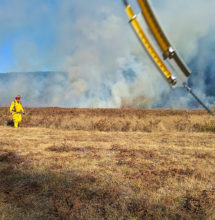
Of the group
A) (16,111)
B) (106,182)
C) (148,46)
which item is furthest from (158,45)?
(16,111)

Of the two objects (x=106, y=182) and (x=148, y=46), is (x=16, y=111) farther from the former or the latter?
(x=148, y=46)

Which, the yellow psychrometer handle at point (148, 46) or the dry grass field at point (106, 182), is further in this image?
the dry grass field at point (106, 182)

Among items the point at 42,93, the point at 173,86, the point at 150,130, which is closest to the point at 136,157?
the point at 173,86

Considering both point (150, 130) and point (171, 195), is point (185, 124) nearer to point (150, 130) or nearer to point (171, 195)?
point (150, 130)

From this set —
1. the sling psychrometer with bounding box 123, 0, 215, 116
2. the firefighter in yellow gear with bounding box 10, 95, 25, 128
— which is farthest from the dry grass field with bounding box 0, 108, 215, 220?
the firefighter in yellow gear with bounding box 10, 95, 25, 128

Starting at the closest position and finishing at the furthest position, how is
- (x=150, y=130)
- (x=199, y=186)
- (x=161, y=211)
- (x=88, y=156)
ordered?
(x=161, y=211) < (x=199, y=186) < (x=88, y=156) < (x=150, y=130)

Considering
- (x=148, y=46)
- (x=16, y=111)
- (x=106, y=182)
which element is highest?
(x=16, y=111)

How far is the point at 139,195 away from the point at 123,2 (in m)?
4.39

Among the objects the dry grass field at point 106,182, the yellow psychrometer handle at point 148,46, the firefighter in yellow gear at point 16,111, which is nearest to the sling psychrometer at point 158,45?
the yellow psychrometer handle at point 148,46

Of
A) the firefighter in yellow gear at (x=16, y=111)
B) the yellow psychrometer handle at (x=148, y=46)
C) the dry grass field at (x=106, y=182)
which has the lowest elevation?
the dry grass field at (x=106, y=182)

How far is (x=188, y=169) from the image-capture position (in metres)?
7.18

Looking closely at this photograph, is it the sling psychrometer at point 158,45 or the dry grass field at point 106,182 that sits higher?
the sling psychrometer at point 158,45

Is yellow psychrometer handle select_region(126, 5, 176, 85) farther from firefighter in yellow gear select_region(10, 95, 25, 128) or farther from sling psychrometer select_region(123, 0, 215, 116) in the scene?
firefighter in yellow gear select_region(10, 95, 25, 128)

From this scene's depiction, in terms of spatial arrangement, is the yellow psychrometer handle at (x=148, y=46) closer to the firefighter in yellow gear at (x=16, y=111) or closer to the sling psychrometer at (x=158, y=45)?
the sling psychrometer at (x=158, y=45)
